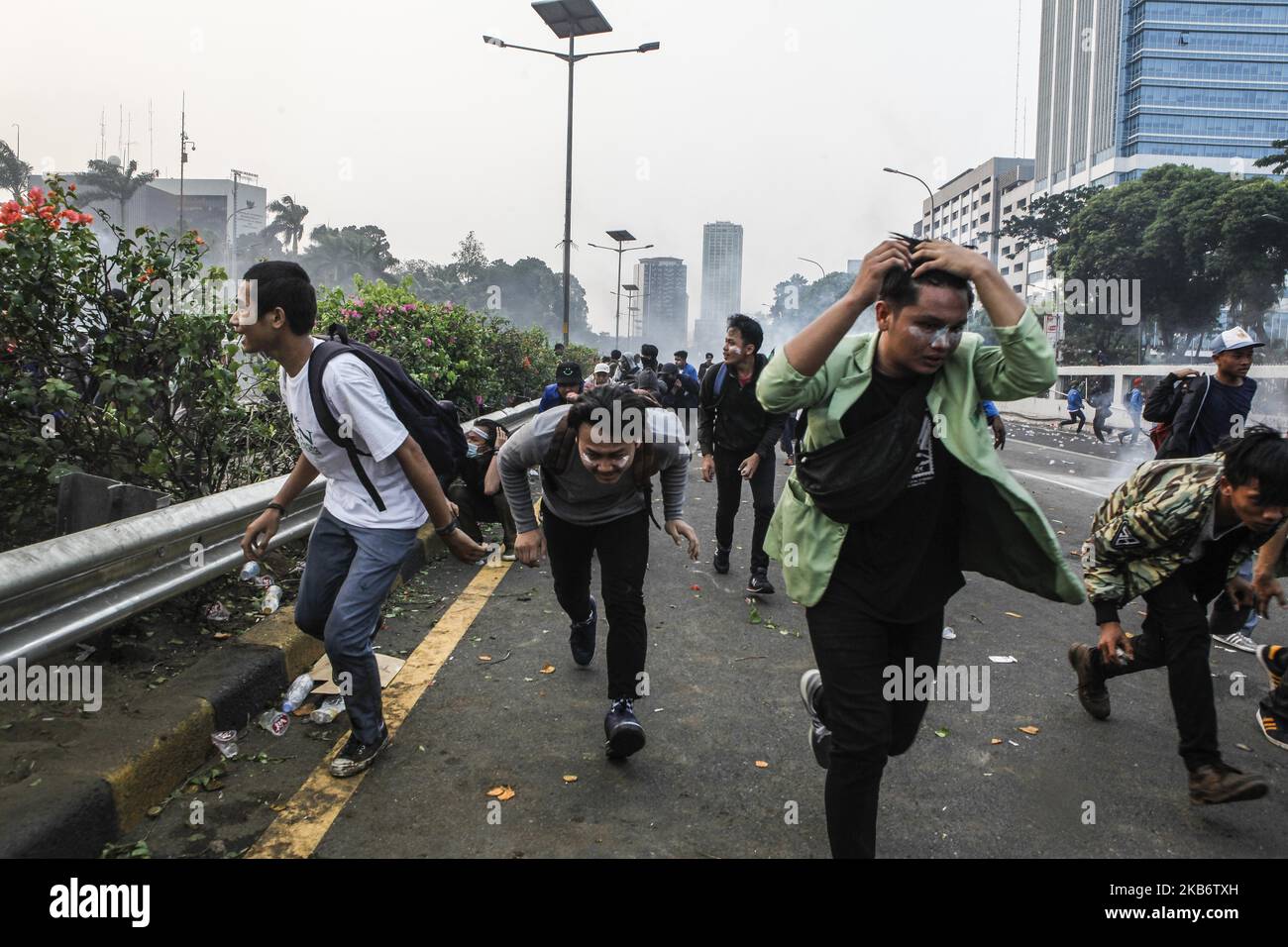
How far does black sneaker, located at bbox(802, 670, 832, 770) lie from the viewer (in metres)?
2.85

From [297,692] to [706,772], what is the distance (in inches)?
71.7

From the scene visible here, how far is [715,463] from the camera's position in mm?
6660

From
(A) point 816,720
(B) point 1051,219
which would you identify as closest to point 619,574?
(A) point 816,720

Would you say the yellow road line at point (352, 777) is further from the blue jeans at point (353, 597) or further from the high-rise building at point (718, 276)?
the high-rise building at point (718, 276)

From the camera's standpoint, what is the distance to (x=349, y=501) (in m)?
3.35

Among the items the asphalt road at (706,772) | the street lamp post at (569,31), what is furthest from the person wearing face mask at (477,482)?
the street lamp post at (569,31)

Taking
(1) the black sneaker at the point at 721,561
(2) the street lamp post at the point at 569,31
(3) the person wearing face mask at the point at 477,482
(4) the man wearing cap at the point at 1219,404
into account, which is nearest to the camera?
(3) the person wearing face mask at the point at 477,482

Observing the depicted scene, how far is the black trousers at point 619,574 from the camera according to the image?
11.6ft

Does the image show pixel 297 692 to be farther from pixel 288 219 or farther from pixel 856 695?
pixel 288 219

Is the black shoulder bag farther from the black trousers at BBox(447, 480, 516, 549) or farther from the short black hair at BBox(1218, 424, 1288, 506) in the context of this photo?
A: the black trousers at BBox(447, 480, 516, 549)

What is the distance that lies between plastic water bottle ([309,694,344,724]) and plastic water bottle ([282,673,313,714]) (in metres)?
0.09

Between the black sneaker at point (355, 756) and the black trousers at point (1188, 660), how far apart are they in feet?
9.42

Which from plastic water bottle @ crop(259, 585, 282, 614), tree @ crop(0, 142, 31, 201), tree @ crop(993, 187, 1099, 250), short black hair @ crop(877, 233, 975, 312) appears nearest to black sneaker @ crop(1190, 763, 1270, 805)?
short black hair @ crop(877, 233, 975, 312)
